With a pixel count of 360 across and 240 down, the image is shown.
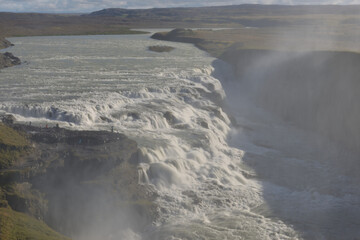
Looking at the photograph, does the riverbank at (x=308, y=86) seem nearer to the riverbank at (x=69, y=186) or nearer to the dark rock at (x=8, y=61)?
the riverbank at (x=69, y=186)

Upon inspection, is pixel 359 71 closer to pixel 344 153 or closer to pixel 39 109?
pixel 344 153

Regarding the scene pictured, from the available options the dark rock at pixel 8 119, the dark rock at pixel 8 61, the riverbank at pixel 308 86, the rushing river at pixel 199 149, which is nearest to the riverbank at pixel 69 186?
the rushing river at pixel 199 149

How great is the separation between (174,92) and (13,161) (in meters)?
15.9

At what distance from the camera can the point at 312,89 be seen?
95.0 feet

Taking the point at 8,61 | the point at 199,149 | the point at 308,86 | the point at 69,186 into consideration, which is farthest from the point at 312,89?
the point at 8,61

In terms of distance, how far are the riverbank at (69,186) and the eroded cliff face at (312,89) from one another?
1510 centimetres

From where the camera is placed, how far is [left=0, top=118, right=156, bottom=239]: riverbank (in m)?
11.9

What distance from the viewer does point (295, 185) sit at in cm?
1780

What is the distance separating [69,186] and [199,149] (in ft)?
26.0

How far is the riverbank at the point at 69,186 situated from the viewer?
11852 millimetres

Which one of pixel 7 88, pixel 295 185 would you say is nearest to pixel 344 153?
pixel 295 185

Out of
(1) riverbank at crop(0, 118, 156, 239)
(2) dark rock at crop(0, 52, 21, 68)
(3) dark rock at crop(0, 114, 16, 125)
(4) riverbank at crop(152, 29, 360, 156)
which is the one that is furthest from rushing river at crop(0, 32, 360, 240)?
(4) riverbank at crop(152, 29, 360, 156)

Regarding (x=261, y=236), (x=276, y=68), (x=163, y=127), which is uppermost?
(x=276, y=68)

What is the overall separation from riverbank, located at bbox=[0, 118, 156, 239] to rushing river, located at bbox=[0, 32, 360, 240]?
2.80 ft
